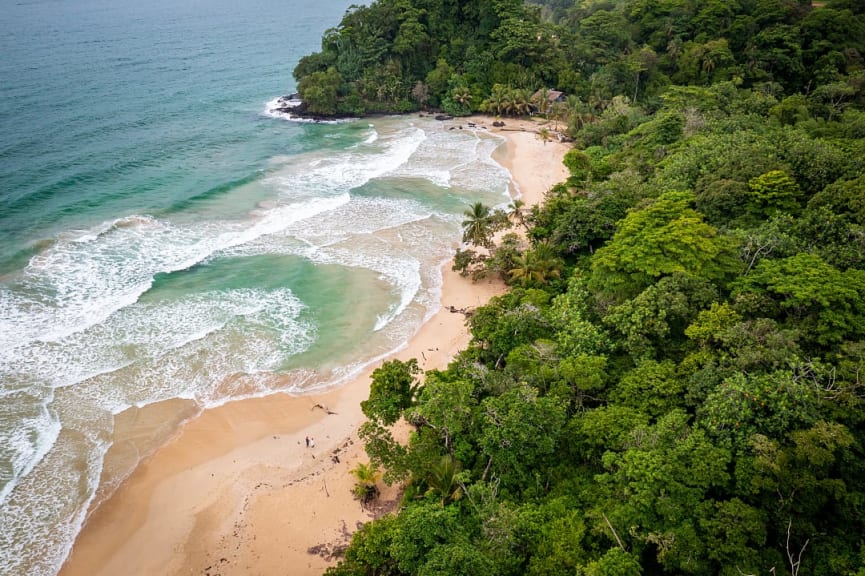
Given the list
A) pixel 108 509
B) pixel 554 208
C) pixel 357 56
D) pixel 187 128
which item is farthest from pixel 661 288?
pixel 357 56

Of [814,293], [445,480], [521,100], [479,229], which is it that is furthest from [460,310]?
[521,100]

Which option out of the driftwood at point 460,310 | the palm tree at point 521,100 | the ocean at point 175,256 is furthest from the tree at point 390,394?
the palm tree at point 521,100

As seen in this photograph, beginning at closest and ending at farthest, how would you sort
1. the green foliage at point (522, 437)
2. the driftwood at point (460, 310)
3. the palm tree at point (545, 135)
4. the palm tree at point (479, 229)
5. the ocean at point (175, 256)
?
1. the green foliage at point (522, 437)
2. the ocean at point (175, 256)
3. the driftwood at point (460, 310)
4. the palm tree at point (479, 229)
5. the palm tree at point (545, 135)

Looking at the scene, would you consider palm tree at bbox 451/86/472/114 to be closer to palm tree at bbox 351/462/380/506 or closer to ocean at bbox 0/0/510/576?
ocean at bbox 0/0/510/576

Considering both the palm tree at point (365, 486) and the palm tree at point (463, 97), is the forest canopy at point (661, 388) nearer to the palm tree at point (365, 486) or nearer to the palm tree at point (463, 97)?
the palm tree at point (365, 486)

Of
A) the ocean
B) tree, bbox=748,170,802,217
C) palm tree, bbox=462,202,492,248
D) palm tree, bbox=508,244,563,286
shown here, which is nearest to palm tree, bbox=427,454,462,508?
the ocean

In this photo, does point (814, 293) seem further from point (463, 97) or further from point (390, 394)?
point (463, 97)
